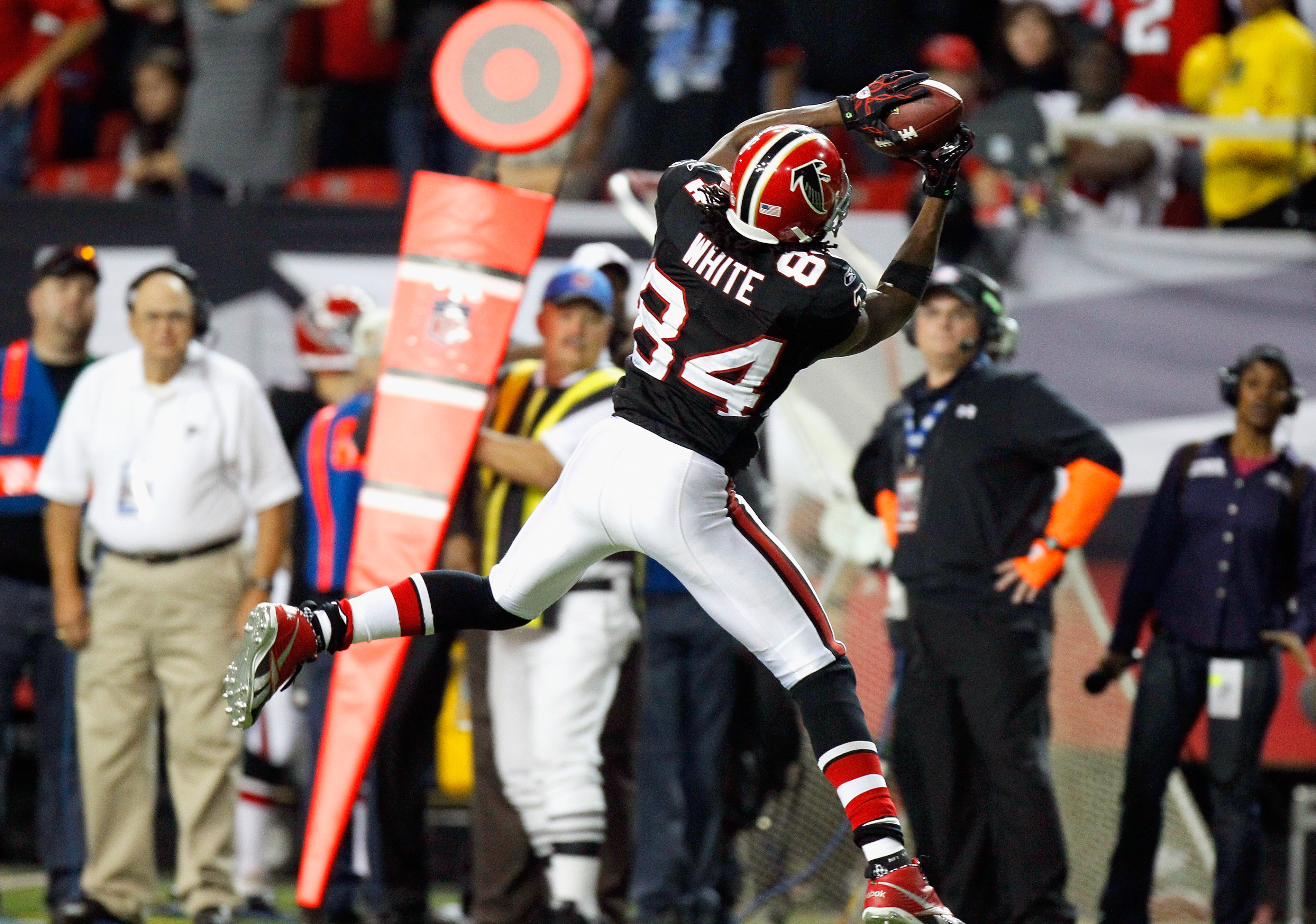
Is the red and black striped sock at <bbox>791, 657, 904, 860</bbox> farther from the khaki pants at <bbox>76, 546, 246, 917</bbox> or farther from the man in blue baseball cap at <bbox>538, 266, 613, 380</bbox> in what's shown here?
the khaki pants at <bbox>76, 546, 246, 917</bbox>

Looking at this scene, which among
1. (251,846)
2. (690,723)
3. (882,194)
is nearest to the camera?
(690,723)

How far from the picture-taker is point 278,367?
7828 mm

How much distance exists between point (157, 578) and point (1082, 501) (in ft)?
10.4

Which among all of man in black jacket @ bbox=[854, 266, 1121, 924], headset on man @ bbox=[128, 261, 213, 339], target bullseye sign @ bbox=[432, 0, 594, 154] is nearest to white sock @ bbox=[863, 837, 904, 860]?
man in black jacket @ bbox=[854, 266, 1121, 924]

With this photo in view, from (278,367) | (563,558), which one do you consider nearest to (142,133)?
(278,367)

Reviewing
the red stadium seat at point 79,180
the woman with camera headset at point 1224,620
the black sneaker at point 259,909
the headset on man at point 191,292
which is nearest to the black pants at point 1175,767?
the woman with camera headset at point 1224,620

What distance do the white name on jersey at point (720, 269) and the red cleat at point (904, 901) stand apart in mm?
1374

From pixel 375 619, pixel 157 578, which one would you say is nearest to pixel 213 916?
pixel 157 578

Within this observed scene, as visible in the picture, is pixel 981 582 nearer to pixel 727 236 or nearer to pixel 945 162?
pixel 945 162

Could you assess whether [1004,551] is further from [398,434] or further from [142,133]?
[142,133]

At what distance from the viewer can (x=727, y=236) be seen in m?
4.35

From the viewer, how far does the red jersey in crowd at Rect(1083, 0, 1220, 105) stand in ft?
29.5

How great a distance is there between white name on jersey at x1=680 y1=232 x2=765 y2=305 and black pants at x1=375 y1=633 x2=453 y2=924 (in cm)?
246

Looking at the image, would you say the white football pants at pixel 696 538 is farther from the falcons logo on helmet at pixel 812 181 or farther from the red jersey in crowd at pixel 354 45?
the red jersey in crowd at pixel 354 45
